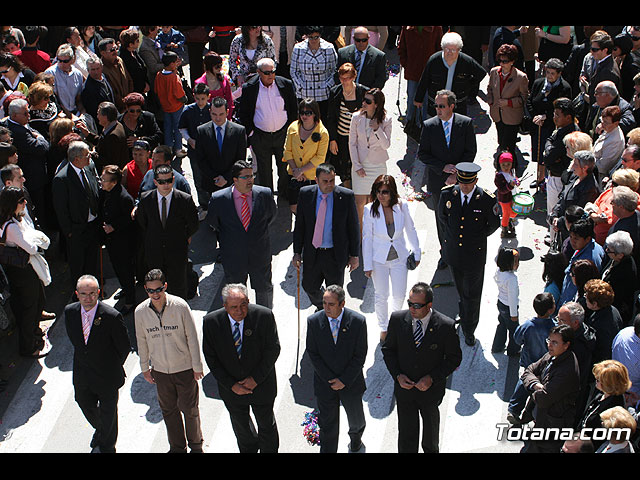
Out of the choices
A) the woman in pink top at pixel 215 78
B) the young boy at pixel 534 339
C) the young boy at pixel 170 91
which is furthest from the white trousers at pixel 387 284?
the young boy at pixel 170 91

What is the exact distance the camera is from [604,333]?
8711mm

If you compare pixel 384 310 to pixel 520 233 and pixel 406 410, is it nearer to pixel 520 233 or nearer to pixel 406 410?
pixel 406 410

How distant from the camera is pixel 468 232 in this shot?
1032 centimetres

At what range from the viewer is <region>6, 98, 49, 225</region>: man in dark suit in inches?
454

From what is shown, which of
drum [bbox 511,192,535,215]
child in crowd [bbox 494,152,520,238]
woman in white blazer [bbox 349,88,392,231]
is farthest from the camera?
drum [bbox 511,192,535,215]

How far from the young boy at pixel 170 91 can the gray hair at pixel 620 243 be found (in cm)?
700

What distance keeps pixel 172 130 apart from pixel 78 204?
3.58 meters

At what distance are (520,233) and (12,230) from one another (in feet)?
21.3

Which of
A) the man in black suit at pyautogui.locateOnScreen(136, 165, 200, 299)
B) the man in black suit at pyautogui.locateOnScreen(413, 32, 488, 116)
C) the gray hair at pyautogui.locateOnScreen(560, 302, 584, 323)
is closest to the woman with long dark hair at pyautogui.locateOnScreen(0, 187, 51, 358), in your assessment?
the man in black suit at pyautogui.locateOnScreen(136, 165, 200, 299)

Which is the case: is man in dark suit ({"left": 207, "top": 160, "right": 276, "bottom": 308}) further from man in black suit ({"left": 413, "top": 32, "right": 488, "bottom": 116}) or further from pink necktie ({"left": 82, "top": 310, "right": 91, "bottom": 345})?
man in black suit ({"left": 413, "top": 32, "right": 488, "bottom": 116})
